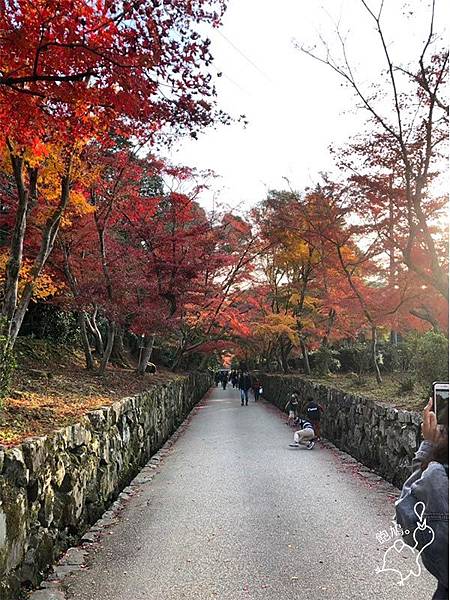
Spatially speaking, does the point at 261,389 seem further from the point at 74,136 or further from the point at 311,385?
the point at 74,136

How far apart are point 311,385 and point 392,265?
3808 mm

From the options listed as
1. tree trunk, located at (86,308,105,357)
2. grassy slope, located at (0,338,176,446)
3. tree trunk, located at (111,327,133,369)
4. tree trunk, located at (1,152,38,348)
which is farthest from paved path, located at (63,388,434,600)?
tree trunk, located at (111,327,133,369)

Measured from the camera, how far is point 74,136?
609 centimetres

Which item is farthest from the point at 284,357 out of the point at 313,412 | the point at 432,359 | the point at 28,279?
the point at 28,279

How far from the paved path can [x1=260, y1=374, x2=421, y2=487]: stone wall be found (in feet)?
1.34

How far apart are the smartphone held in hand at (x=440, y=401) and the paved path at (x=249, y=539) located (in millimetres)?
2202

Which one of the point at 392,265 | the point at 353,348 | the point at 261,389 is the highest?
the point at 392,265

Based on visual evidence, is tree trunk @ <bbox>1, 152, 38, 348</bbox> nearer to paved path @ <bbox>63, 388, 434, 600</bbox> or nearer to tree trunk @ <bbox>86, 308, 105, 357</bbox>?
paved path @ <bbox>63, 388, 434, 600</bbox>

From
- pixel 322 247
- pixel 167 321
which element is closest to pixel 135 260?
pixel 167 321

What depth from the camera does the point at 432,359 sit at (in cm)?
791

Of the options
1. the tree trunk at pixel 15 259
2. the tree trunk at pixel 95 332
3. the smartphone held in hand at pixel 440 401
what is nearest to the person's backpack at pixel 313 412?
the tree trunk at pixel 95 332

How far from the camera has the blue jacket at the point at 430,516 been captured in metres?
1.75

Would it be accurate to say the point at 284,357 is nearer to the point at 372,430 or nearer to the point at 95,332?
the point at 95,332

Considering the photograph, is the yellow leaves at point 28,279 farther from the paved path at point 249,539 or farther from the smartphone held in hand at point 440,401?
the smartphone held in hand at point 440,401
